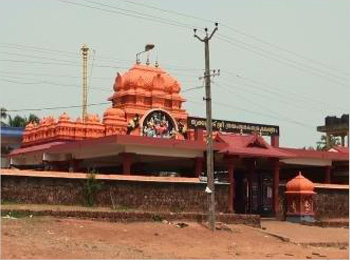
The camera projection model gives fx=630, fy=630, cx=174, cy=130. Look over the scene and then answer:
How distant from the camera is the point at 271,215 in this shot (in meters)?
34.8

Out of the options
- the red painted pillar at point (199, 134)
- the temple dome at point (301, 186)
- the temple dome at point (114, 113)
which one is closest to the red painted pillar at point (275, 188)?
the temple dome at point (301, 186)

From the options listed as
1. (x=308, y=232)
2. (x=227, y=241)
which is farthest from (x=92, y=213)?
(x=308, y=232)

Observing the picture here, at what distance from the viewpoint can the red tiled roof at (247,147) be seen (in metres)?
32.6

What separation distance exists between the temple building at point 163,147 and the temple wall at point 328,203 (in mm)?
566

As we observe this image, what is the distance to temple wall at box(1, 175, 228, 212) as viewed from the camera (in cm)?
2473

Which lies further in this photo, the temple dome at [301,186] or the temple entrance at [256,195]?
the temple entrance at [256,195]

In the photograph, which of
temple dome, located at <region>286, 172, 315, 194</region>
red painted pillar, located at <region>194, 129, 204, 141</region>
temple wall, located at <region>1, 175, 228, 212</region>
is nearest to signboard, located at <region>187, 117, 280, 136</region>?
red painted pillar, located at <region>194, 129, 204, 141</region>

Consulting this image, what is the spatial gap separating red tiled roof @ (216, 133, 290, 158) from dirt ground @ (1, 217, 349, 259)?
723 cm

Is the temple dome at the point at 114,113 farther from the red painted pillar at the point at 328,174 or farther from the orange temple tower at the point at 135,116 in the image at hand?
the red painted pillar at the point at 328,174

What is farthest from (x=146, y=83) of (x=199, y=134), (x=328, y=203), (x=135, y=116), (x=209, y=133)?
(x=209, y=133)

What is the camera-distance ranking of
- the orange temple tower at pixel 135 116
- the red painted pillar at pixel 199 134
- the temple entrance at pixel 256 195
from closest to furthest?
1. the orange temple tower at pixel 135 116
2. the temple entrance at pixel 256 195
3. the red painted pillar at pixel 199 134

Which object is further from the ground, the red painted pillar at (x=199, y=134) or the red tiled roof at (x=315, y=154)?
the red painted pillar at (x=199, y=134)

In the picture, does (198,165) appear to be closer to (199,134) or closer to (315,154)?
(199,134)

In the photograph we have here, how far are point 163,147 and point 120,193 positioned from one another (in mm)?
6480
